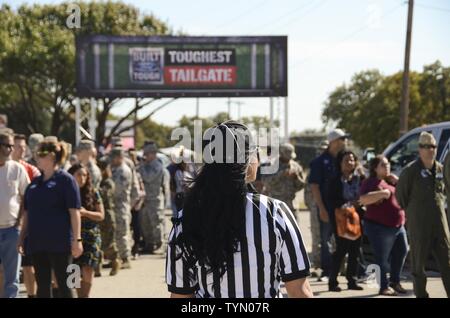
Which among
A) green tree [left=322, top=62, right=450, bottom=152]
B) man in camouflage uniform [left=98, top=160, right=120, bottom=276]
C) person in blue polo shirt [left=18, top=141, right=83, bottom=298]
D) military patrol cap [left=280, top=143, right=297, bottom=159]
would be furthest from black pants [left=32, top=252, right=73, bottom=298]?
green tree [left=322, top=62, right=450, bottom=152]

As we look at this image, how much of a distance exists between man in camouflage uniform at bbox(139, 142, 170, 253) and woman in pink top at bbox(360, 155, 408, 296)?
498cm

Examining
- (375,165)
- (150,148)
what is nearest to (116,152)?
(150,148)

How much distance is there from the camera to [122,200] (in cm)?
1164

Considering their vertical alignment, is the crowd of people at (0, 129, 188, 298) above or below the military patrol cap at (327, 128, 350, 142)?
below

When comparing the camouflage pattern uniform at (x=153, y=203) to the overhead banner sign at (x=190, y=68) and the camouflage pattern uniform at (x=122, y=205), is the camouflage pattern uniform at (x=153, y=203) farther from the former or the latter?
the overhead banner sign at (x=190, y=68)

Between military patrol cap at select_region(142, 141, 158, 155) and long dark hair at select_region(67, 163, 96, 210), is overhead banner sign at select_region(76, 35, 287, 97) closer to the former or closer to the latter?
military patrol cap at select_region(142, 141, 158, 155)

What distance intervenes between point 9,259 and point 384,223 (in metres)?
A: 4.36

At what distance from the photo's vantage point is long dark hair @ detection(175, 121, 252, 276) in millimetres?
3219

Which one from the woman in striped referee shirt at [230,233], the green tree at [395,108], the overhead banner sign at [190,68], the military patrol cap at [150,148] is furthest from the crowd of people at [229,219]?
the green tree at [395,108]

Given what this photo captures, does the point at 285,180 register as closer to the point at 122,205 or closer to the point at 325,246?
the point at 325,246

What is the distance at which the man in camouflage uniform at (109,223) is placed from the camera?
10.5 m

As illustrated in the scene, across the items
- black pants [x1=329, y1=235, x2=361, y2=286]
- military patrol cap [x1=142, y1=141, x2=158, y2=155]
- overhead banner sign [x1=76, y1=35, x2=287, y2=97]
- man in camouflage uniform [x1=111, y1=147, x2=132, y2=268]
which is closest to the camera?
black pants [x1=329, y1=235, x2=361, y2=286]

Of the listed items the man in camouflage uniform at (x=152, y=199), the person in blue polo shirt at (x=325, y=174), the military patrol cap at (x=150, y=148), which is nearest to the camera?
the person in blue polo shirt at (x=325, y=174)

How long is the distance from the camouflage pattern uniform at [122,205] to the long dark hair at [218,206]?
27.7 ft
